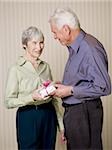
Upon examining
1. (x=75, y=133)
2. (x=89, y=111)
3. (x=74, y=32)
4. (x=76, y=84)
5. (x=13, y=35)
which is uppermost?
(x=13, y=35)

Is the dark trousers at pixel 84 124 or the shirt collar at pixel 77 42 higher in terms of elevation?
the shirt collar at pixel 77 42

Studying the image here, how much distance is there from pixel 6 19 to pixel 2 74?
1.58ft

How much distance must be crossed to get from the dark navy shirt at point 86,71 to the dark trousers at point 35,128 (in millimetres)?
213

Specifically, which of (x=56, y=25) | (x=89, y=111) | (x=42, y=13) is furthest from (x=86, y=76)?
(x=42, y=13)

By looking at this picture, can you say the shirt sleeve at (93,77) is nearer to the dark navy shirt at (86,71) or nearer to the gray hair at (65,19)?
the dark navy shirt at (86,71)

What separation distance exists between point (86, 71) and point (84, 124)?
272 mm

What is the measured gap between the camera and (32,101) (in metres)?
1.62

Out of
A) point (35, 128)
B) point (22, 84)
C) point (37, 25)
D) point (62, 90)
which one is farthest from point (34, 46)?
point (37, 25)

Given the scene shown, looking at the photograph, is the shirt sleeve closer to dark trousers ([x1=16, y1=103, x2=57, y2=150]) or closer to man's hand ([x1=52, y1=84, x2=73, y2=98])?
man's hand ([x1=52, y1=84, x2=73, y2=98])

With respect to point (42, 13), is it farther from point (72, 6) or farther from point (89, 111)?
point (89, 111)

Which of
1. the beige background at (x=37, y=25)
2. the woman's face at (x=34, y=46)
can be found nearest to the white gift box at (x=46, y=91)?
the woman's face at (x=34, y=46)

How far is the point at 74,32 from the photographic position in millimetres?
1543

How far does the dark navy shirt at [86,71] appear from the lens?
1428mm

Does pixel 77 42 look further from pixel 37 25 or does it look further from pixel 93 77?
pixel 37 25
